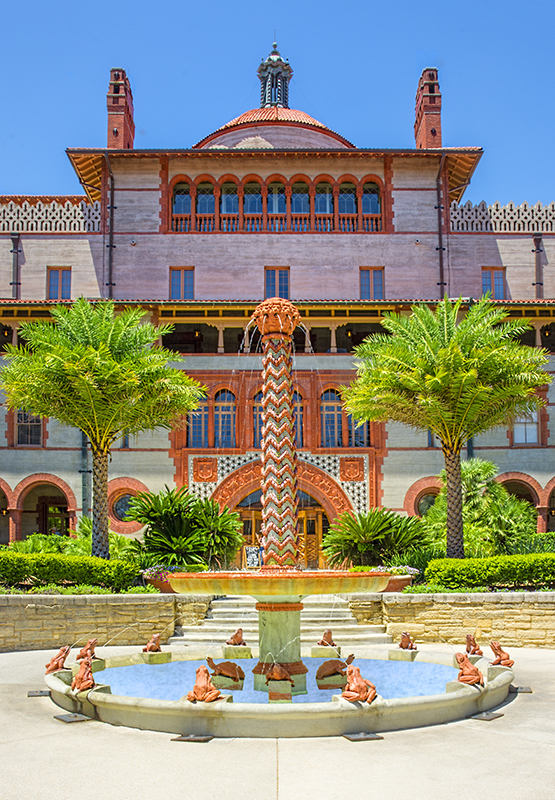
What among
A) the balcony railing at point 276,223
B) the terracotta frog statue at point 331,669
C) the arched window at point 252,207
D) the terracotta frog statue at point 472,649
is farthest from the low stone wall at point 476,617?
the arched window at point 252,207

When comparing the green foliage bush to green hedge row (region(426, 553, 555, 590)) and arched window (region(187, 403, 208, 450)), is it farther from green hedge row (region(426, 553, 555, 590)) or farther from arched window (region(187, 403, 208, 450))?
arched window (region(187, 403, 208, 450))

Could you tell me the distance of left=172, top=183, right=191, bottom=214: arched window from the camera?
3303cm

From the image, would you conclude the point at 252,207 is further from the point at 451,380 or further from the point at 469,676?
the point at 469,676

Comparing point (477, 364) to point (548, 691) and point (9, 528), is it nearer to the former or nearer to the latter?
point (548, 691)

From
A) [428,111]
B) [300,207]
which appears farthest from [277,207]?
[428,111]

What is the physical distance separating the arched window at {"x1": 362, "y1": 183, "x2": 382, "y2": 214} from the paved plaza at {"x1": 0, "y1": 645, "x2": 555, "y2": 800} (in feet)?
85.0

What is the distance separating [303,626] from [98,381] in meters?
7.96

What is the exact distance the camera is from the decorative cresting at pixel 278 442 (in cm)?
1166

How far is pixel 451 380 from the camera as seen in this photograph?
20500 millimetres

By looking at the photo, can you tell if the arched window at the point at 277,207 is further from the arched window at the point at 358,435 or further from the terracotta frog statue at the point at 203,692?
the terracotta frog statue at the point at 203,692

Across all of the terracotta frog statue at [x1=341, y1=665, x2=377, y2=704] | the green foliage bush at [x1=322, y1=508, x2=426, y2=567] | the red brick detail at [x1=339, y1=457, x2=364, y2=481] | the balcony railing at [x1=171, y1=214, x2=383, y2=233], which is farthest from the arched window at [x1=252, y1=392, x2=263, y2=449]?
the terracotta frog statue at [x1=341, y1=665, x2=377, y2=704]

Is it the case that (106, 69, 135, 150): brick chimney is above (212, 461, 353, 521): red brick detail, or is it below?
above

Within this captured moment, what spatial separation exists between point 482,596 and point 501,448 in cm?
1286

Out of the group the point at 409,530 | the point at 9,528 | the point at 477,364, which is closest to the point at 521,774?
the point at 477,364
